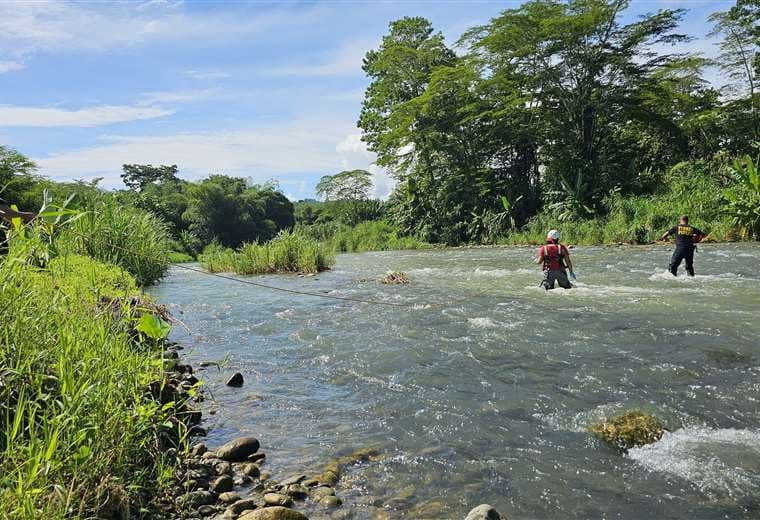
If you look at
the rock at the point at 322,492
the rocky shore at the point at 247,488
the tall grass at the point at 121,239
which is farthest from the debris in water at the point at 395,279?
the rock at the point at 322,492

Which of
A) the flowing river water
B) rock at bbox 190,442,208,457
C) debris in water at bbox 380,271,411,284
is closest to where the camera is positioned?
the flowing river water

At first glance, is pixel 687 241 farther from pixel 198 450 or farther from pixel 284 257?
pixel 284 257

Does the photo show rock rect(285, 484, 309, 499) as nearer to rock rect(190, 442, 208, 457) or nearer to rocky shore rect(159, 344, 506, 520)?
rocky shore rect(159, 344, 506, 520)

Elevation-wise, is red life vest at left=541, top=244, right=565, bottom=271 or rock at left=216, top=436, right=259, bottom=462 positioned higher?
red life vest at left=541, top=244, right=565, bottom=271

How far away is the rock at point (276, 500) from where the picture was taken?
352cm

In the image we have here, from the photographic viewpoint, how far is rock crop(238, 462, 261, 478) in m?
3.99

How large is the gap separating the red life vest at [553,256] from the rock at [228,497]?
9441 millimetres

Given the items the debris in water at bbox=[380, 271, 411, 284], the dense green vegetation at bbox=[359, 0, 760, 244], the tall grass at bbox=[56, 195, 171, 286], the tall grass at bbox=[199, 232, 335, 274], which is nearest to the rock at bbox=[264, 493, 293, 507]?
the tall grass at bbox=[56, 195, 171, 286]

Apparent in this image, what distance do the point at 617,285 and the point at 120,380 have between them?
11.6 meters

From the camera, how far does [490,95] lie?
109ft

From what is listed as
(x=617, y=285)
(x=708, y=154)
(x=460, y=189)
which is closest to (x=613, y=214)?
(x=708, y=154)

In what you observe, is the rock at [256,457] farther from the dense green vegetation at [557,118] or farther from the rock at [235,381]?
the dense green vegetation at [557,118]

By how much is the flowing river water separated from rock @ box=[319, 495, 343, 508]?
0.09 meters

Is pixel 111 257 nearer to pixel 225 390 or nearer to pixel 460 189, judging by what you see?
pixel 225 390
